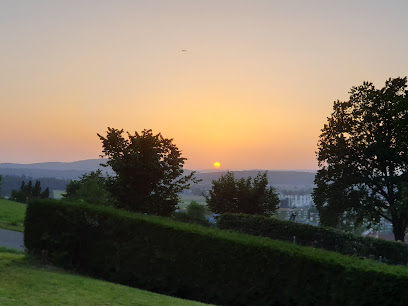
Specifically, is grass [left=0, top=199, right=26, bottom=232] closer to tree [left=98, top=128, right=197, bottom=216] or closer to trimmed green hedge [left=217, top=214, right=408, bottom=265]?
tree [left=98, top=128, right=197, bottom=216]

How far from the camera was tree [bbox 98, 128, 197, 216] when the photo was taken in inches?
962

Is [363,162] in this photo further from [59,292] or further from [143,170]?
[59,292]

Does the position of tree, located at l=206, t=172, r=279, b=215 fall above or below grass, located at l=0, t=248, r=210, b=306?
above

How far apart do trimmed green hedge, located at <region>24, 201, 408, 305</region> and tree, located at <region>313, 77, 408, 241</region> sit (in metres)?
27.1

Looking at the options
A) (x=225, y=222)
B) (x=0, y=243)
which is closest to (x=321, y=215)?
(x=225, y=222)

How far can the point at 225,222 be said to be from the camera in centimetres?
3306

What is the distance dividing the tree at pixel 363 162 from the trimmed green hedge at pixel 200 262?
2713 cm

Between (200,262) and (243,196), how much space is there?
36897 millimetres

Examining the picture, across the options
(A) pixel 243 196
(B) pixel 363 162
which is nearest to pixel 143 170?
(B) pixel 363 162

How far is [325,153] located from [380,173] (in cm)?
500

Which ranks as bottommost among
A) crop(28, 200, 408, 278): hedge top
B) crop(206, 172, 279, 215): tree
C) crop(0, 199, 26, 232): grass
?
crop(0, 199, 26, 232): grass

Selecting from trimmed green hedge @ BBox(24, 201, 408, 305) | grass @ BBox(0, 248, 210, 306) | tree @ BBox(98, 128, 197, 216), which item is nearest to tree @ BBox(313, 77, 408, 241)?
tree @ BBox(98, 128, 197, 216)

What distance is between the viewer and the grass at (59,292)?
8.93 meters

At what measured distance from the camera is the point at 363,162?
3766cm
